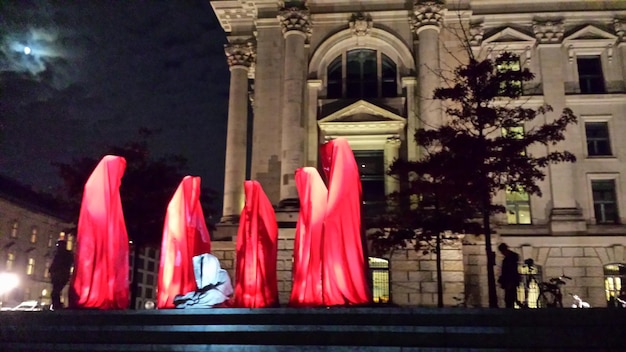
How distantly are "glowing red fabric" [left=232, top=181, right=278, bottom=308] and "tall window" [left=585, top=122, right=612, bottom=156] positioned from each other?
2298 cm

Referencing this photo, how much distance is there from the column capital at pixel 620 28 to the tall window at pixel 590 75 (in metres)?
1.57

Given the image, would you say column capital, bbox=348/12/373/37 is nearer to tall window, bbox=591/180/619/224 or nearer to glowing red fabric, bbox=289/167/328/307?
tall window, bbox=591/180/619/224

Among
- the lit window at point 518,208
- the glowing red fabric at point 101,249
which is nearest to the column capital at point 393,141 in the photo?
the lit window at point 518,208

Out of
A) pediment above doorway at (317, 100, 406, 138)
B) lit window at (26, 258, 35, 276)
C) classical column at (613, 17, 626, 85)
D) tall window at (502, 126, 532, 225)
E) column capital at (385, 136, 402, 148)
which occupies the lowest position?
lit window at (26, 258, 35, 276)

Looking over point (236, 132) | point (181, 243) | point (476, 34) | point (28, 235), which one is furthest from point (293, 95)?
point (28, 235)

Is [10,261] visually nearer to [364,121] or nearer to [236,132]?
[236,132]

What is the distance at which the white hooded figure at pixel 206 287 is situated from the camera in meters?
15.5

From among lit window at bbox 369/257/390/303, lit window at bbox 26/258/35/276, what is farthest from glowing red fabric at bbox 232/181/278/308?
lit window at bbox 26/258/35/276

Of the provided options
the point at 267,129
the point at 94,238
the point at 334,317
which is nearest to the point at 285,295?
the point at 267,129

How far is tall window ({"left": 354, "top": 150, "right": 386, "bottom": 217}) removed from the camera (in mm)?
31922

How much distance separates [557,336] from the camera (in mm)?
12039

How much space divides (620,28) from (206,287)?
30.1 metres

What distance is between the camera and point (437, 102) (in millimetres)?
A: 31781

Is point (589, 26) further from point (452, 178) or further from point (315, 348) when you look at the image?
point (315, 348)
